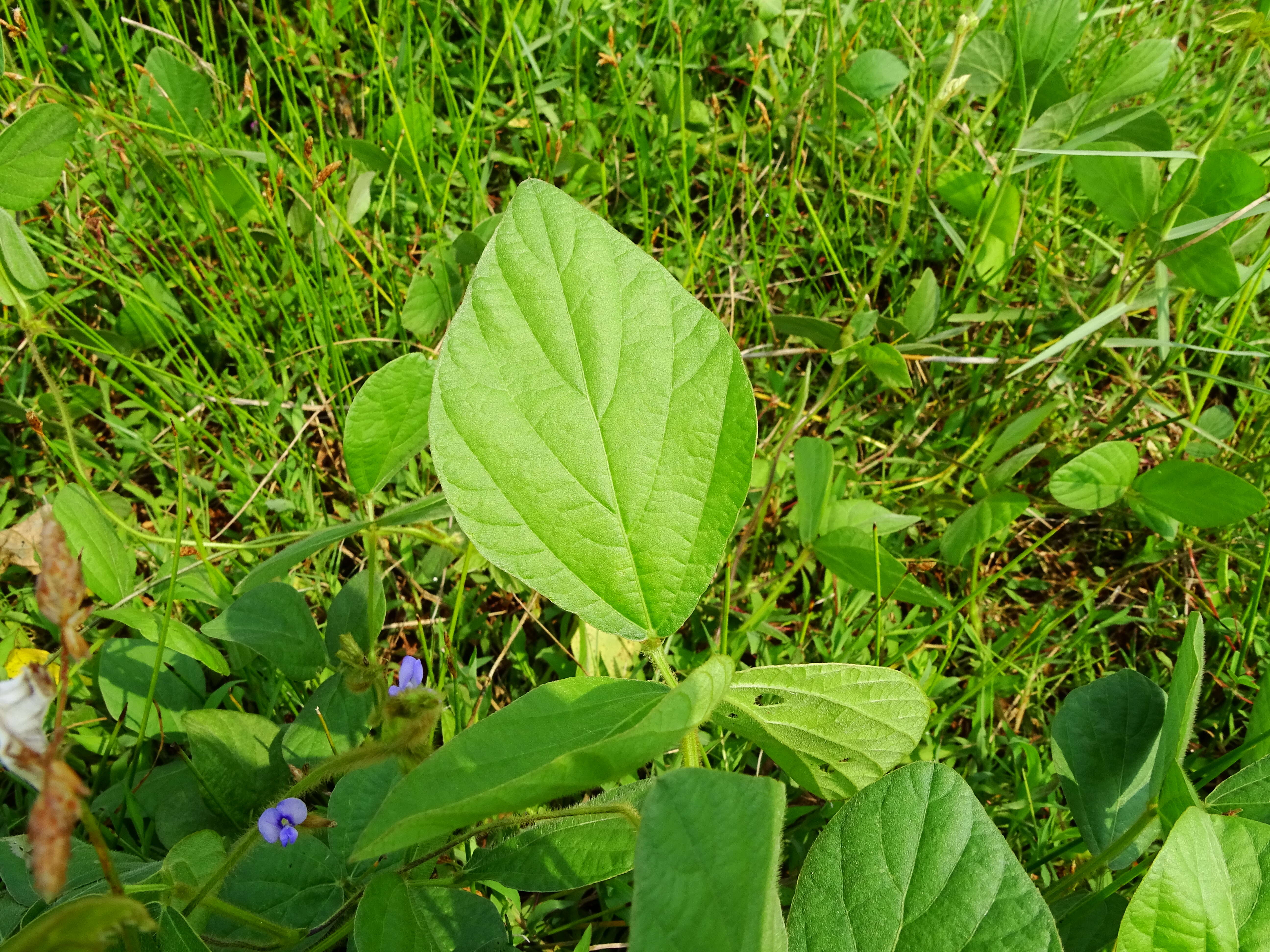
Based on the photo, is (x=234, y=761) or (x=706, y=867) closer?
(x=706, y=867)

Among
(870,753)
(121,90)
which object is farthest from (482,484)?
(121,90)

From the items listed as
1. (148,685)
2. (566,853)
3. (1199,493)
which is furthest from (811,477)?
(148,685)

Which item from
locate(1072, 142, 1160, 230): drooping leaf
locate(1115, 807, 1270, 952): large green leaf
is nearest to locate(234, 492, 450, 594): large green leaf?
locate(1115, 807, 1270, 952): large green leaf

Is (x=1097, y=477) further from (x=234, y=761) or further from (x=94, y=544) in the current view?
(x=94, y=544)

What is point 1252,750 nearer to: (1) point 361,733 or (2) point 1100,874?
(2) point 1100,874

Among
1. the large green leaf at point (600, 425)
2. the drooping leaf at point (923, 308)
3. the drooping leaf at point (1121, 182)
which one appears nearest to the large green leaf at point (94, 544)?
the large green leaf at point (600, 425)

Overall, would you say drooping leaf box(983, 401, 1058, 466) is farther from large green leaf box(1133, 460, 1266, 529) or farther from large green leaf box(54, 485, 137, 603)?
large green leaf box(54, 485, 137, 603)
